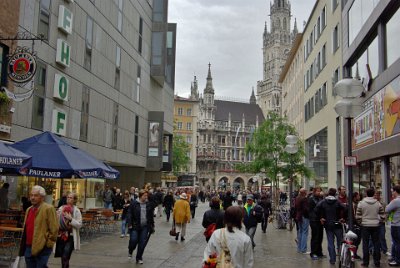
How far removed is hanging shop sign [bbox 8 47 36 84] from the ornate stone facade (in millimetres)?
116004

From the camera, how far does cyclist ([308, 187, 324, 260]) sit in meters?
13.7

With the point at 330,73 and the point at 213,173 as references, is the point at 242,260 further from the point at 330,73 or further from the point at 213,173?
the point at 213,173

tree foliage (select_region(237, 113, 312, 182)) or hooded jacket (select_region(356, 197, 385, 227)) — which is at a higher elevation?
tree foliage (select_region(237, 113, 312, 182))

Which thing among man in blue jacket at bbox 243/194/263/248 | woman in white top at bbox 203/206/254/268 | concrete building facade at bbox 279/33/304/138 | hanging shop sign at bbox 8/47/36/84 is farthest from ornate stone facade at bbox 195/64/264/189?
woman in white top at bbox 203/206/254/268

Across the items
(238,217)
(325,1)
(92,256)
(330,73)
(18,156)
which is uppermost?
(325,1)

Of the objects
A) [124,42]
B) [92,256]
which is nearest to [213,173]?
[124,42]

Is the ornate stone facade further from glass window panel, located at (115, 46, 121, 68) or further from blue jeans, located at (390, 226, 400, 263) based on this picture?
blue jeans, located at (390, 226, 400, 263)

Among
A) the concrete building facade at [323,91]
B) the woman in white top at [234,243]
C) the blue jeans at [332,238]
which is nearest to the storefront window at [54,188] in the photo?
the blue jeans at [332,238]

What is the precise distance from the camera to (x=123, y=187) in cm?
4478

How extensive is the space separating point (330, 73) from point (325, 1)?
21.5 feet

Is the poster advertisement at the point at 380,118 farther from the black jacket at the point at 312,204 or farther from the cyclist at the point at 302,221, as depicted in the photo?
the black jacket at the point at 312,204

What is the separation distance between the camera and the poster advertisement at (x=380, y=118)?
20062 millimetres

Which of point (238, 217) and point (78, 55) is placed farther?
point (78, 55)

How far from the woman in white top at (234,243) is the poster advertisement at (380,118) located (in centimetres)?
1561
